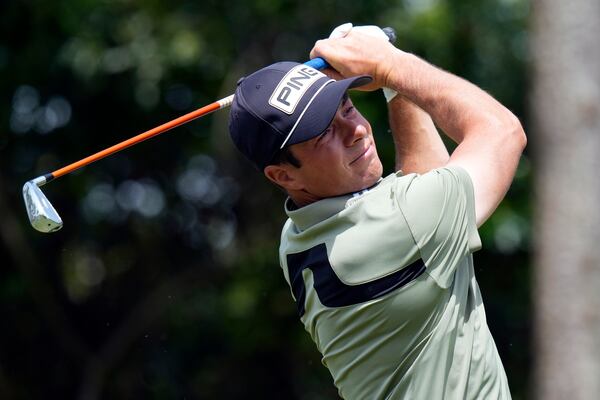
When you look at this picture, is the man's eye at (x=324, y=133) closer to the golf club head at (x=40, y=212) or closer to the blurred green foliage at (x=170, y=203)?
the golf club head at (x=40, y=212)

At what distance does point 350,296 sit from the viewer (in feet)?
9.14

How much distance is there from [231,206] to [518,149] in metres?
9.02

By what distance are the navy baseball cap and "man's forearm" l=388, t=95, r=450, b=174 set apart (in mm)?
393

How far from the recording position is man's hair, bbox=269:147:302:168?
9.55ft

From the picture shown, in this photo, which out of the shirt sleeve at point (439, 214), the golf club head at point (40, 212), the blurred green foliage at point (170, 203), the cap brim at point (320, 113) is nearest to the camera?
the shirt sleeve at point (439, 214)

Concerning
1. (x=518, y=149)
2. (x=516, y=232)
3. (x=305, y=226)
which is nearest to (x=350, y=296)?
(x=305, y=226)

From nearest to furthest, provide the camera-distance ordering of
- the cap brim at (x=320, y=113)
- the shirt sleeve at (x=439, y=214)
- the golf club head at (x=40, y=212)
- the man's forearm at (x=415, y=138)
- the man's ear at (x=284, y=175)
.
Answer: the shirt sleeve at (x=439, y=214) → the cap brim at (x=320, y=113) → the man's ear at (x=284, y=175) → the golf club head at (x=40, y=212) → the man's forearm at (x=415, y=138)

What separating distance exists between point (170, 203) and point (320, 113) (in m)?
9.39

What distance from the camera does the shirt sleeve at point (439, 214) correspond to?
107 inches

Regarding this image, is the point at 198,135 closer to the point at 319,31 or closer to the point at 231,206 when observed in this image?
the point at 231,206

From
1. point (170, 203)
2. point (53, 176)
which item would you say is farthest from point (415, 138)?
point (170, 203)

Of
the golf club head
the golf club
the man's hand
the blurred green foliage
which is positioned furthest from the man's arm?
the blurred green foliage

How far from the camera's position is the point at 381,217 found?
9.02 feet

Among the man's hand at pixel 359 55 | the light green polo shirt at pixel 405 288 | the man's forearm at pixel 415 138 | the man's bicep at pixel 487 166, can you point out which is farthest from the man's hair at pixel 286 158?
the man's forearm at pixel 415 138
